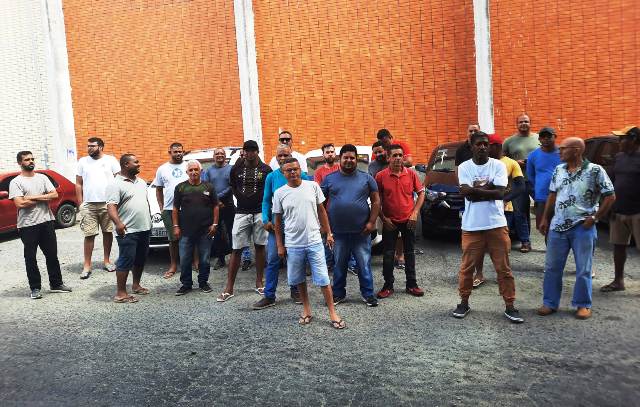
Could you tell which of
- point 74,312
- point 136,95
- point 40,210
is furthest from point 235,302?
point 136,95

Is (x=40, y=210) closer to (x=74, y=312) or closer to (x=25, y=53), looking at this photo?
(x=74, y=312)

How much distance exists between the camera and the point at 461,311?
225 inches

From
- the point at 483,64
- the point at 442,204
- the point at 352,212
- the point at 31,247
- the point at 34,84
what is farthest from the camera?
the point at 34,84

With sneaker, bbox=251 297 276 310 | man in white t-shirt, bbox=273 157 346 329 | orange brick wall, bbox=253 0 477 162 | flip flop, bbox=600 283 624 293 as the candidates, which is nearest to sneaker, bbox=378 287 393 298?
man in white t-shirt, bbox=273 157 346 329

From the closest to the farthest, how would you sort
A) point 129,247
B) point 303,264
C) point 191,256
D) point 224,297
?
point 303,264, point 224,297, point 129,247, point 191,256

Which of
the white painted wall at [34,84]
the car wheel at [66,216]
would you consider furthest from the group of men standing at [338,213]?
the white painted wall at [34,84]

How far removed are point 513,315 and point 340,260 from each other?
6.32ft

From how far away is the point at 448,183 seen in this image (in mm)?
9289

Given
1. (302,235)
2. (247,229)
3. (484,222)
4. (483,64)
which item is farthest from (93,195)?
(483,64)

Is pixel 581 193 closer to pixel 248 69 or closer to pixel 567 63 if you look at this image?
pixel 567 63

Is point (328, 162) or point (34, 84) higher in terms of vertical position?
point (34, 84)

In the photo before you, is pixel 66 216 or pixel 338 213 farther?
pixel 66 216

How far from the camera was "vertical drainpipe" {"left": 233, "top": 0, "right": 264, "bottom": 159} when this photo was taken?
15953 mm

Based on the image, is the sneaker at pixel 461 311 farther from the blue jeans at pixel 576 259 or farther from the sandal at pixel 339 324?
the sandal at pixel 339 324
